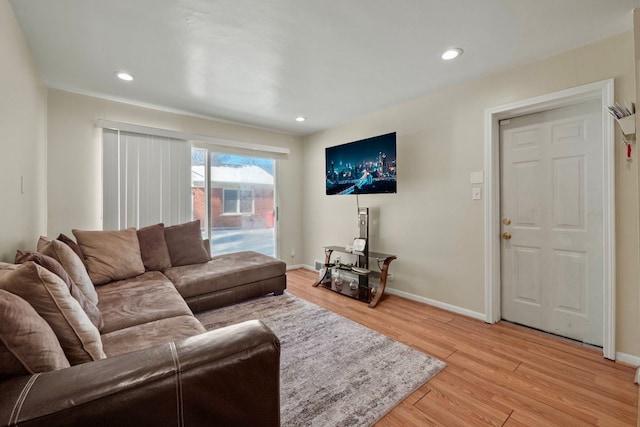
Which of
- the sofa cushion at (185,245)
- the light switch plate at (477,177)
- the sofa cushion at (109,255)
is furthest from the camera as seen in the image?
the sofa cushion at (185,245)

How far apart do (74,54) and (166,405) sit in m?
2.86

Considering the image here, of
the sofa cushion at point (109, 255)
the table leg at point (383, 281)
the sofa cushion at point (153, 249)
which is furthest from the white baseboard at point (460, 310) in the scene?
the sofa cushion at point (109, 255)

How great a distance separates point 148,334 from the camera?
59.6 inches

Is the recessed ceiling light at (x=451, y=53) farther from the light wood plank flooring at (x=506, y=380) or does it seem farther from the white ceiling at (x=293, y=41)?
the light wood plank flooring at (x=506, y=380)

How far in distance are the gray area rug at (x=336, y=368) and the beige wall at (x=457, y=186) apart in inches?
43.7

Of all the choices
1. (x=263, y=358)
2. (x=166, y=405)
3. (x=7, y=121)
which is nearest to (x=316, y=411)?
(x=263, y=358)

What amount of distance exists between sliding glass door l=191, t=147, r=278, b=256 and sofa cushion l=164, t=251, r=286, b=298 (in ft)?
2.32

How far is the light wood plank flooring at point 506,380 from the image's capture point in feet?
4.92

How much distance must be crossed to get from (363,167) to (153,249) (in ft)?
8.56

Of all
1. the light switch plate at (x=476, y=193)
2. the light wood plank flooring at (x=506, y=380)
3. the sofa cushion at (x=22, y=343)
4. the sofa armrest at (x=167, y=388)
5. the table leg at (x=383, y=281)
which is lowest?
the light wood plank flooring at (x=506, y=380)

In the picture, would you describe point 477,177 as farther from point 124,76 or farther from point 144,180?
point 144,180

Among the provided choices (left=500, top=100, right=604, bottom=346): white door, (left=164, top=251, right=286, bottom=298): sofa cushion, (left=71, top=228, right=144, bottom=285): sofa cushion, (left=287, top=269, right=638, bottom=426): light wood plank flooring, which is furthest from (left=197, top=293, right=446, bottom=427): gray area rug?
(left=500, top=100, right=604, bottom=346): white door

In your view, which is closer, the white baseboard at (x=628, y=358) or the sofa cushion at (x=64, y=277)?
the sofa cushion at (x=64, y=277)

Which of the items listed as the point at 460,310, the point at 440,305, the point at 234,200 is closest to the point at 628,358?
the point at 460,310
